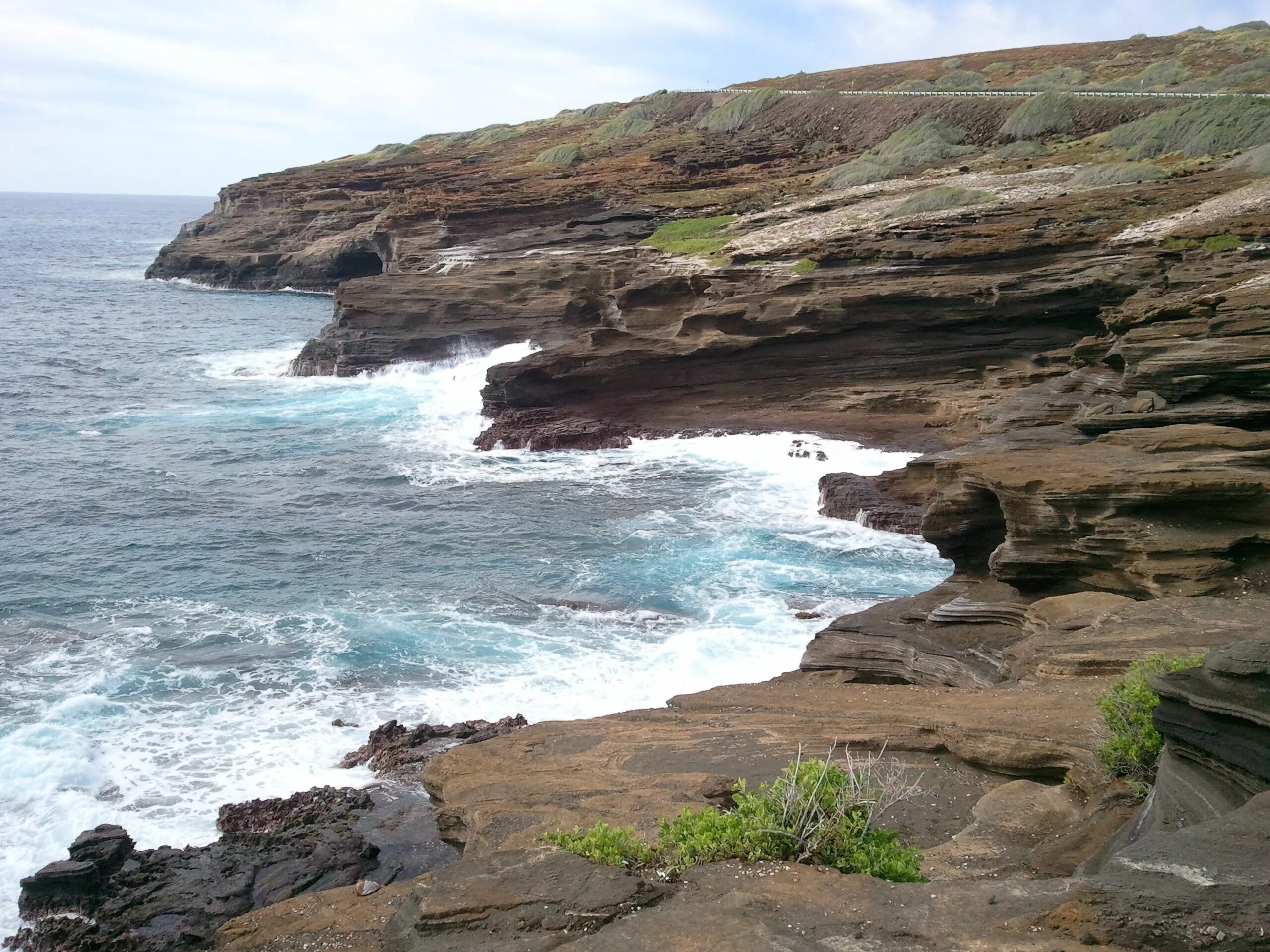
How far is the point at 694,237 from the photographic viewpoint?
48906 millimetres

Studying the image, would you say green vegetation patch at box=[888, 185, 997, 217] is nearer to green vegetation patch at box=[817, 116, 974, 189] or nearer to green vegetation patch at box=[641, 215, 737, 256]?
green vegetation patch at box=[641, 215, 737, 256]

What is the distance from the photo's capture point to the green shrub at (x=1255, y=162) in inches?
1411

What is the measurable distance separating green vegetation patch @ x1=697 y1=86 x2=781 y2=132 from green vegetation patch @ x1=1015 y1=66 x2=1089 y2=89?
1738 centimetres

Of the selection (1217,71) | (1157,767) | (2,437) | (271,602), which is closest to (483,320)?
(2,437)

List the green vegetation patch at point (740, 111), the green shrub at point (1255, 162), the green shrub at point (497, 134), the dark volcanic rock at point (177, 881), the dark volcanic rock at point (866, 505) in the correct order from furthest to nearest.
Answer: the green shrub at point (497, 134)
the green vegetation patch at point (740, 111)
the green shrub at point (1255, 162)
the dark volcanic rock at point (866, 505)
the dark volcanic rock at point (177, 881)

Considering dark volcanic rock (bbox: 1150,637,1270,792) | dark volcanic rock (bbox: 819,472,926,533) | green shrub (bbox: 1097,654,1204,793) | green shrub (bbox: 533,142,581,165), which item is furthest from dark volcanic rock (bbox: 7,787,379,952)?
green shrub (bbox: 533,142,581,165)

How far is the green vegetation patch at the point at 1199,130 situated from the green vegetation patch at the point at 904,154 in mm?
8905

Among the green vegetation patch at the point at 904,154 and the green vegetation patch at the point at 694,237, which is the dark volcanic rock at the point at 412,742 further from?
the green vegetation patch at the point at 904,154

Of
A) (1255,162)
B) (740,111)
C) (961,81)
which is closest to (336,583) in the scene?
(1255,162)

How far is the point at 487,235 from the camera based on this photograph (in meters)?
54.2

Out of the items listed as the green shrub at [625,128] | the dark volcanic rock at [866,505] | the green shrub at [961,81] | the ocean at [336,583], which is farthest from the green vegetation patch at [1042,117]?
the dark volcanic rock at [866,505]

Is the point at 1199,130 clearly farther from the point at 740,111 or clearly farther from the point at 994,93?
the point at 740,111

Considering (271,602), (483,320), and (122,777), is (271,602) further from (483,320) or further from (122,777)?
(483,320)

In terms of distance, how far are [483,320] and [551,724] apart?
33.1 m
